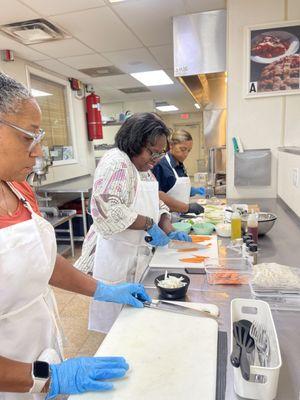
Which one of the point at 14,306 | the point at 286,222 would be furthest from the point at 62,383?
the point at 286,222

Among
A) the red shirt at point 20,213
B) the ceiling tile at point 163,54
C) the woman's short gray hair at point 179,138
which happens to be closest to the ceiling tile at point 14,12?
the ceiling tile at point 163,54

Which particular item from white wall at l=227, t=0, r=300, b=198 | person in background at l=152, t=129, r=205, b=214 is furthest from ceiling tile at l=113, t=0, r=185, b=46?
person in background at l=152, t=129, r=205, b=214

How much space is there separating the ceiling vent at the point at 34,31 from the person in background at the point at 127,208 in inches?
75.1

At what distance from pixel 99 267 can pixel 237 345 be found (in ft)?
3.33

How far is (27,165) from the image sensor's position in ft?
2.79

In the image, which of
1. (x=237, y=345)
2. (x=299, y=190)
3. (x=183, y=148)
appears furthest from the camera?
(x=183, y=148)

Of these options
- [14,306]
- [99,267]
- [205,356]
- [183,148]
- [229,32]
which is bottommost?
[99,267]

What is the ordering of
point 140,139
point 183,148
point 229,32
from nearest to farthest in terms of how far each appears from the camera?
point 140,139 < point 229,32 < point 183,148

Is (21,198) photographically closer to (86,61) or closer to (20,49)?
(20,49)

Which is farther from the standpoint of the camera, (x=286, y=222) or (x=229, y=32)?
(x=229, y=32)

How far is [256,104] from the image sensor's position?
8.24 ft

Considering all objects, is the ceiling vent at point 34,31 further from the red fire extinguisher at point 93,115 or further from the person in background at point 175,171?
the red fire extinguisher at point 93,115

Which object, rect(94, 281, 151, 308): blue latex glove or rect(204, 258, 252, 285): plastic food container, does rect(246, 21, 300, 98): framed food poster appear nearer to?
rect(204, 258, 252, 285): plastic food container

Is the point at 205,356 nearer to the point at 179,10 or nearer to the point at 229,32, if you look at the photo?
the point at 229,32
